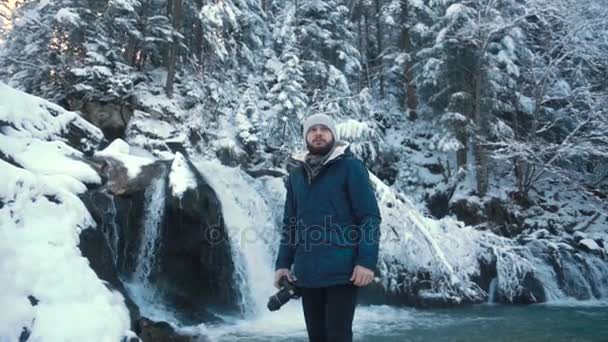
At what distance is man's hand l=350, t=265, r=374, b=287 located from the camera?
8.70 ft

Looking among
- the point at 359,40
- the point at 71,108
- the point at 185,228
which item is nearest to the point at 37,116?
the point at 185,228

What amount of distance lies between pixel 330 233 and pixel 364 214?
222mm

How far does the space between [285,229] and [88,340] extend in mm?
1882

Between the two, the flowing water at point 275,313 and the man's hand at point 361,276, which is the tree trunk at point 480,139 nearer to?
the flowing water at point 275,313

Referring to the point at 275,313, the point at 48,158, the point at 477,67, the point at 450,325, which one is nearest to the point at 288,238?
the point at 48,158

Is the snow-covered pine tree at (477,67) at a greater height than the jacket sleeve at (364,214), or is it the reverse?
the snow-covered pine tree at (477,67)

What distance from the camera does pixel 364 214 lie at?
2807 millimetres

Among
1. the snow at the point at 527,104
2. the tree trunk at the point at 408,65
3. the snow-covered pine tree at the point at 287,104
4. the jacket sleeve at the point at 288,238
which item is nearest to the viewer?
the jacket sleeve at the point at 288,238

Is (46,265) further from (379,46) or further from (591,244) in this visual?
(379,46)

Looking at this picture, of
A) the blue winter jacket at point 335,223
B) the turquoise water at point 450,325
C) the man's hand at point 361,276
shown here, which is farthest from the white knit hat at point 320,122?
the turquoise water at point 450,325

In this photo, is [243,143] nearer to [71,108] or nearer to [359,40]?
[71,108]

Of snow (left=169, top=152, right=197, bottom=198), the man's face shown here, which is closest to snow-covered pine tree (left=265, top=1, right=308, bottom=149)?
snow (left=169, top=152, right=197, bottom=198)

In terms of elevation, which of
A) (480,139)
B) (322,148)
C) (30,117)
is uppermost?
(480,139)

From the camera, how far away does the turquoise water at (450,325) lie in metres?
7.26
